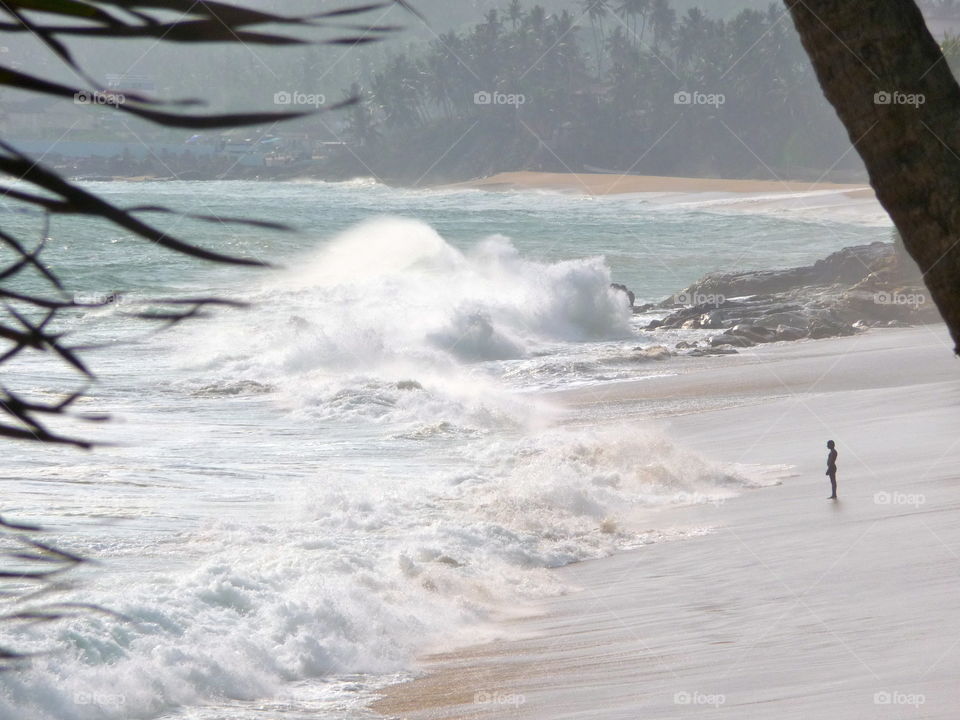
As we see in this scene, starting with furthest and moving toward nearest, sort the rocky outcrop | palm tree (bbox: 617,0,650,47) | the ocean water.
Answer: palm tree (bbox: 617,0,650,47) < the rocky outcrop < the ocean water

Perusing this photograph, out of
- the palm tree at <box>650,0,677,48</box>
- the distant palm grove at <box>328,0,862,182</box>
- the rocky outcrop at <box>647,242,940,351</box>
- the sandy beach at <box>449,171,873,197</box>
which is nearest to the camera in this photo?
the rocky outcrop at <box>647,242,940,351</box>

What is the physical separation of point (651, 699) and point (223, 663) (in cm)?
232

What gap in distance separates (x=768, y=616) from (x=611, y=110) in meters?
88.0

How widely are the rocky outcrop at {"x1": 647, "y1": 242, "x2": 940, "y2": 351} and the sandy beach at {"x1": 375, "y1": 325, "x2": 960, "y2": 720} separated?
12.4 m

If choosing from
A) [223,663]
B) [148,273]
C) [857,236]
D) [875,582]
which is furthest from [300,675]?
[857,236]

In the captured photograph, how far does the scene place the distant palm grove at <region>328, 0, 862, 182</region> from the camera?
89188 millimetres

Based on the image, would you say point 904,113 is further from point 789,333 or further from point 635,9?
point 635,9

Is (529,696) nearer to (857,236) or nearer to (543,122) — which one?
(857,236)

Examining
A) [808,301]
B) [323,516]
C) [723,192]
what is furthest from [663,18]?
[323,516]

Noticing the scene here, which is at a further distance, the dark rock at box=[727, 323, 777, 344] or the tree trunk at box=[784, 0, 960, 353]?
the dark rock at box=[727, 323, 777, 344]

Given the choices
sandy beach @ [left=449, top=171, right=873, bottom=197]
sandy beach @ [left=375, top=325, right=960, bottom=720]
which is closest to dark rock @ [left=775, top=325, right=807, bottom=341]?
sandy beach @ [left=375, top=325, right=960, bottom=720]

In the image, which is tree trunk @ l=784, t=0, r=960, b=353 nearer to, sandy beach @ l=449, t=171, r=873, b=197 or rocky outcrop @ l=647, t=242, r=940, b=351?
rocky outcrop @ l=647, t=242, r=940, b=351

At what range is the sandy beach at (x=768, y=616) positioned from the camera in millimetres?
5699

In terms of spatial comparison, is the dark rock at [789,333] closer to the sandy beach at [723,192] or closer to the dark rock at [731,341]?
the dark rock at [731,341]
